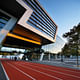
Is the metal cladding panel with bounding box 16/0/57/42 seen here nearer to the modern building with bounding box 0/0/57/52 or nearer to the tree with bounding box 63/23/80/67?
the modern building with bounding box 0/0/57/52

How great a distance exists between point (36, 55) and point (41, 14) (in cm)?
2372

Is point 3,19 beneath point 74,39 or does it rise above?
above

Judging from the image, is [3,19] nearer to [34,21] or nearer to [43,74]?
[34,21]

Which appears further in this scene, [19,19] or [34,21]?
[34,21]

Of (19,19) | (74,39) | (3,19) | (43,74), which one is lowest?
(43,74)

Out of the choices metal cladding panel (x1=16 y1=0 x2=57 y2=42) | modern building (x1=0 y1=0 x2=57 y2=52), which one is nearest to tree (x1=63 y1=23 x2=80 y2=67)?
metal cladding panel (x1=16 y1=0 x2=57 y2=42)

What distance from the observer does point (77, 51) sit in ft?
45.3

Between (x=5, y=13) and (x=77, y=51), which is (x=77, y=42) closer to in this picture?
(x=77, y=51)

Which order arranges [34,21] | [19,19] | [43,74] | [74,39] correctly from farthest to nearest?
[34,21]
[19,19]
[74,39]
[43,74]

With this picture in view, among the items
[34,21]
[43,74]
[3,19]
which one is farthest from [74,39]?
[3,19]

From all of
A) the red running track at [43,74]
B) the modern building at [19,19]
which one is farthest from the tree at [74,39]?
the modern building at [19,19]

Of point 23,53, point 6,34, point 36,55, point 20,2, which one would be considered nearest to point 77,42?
point 20,2

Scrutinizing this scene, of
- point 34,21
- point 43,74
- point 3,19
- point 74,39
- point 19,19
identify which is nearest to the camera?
point 43,74

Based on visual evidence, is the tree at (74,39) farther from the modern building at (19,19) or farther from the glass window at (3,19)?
the glass window at (3,19)
